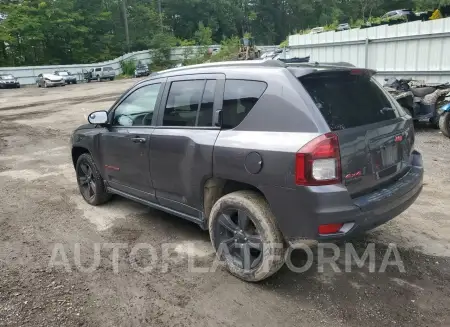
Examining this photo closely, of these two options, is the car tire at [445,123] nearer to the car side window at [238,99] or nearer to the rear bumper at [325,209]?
the rear bumper at [325,209]

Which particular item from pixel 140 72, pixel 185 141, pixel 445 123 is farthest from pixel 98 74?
pixel 185 141

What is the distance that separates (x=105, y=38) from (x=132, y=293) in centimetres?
5390

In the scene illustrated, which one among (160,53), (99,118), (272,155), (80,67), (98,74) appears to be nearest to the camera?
(272,155)

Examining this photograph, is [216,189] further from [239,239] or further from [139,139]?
[139,139]

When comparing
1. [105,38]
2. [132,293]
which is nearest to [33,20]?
[105,38]

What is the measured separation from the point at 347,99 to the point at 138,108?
7.53 feet

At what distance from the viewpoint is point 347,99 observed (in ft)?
10.5

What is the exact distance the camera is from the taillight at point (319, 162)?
2781mm

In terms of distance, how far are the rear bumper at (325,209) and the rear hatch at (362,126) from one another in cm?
10

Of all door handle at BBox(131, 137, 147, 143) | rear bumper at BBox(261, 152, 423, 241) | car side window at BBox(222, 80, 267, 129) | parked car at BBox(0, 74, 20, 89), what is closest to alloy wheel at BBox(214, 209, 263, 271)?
rear bumper at BBox(261, 152, 423, 241)

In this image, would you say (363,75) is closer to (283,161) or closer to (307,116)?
(307,116)

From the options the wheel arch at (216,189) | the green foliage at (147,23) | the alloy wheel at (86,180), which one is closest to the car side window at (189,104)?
the wheel arch at (216,189)

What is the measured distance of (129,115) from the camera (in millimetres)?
4496

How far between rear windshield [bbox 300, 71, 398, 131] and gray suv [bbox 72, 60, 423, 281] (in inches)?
0.4
